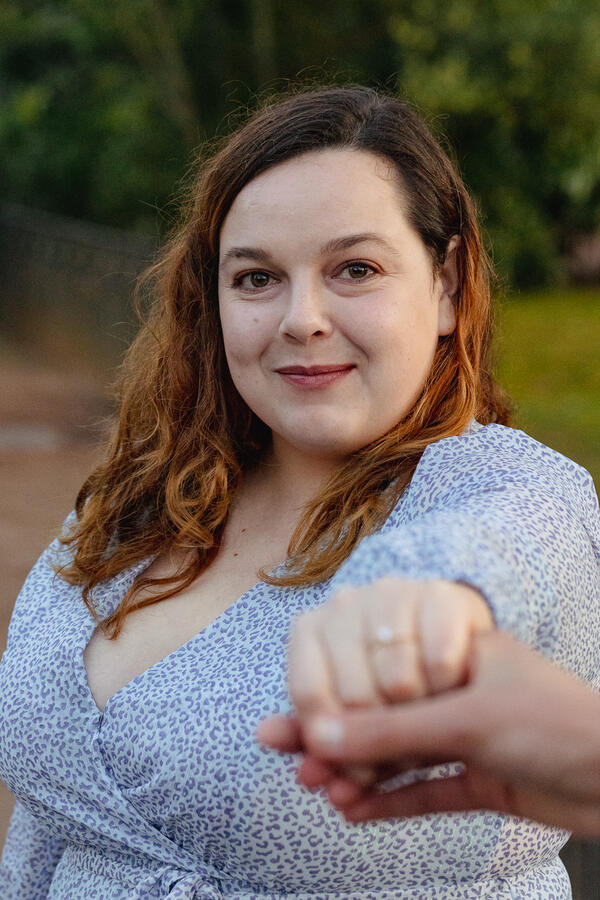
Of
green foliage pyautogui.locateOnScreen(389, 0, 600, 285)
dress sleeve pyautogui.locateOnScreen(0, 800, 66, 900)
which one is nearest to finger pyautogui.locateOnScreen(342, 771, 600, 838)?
dress sleeve pyautogui.locateOnScreen(0, 800, 66, 900)

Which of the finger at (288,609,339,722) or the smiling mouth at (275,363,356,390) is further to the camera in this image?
the smiling mouth at (275,363,356,390)

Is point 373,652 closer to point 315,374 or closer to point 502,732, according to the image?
point 502,732

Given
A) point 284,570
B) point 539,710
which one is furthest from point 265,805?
point 539,710

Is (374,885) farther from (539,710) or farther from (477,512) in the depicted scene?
(539,710)

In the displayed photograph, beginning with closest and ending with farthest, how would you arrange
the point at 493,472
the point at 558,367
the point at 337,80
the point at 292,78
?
1. the point at 493,472
2. the point at 558,367
3. the point at 337,80
4. the point at 292,78

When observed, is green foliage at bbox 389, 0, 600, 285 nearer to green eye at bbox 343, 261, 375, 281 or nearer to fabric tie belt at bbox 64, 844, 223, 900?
green eye at bbox 343, 261, 375, 281

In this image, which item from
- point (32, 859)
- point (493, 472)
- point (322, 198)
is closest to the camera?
point (493, 472)

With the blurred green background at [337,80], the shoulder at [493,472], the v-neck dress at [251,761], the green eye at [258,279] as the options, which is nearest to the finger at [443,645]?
the v-neck dress at [251,761]

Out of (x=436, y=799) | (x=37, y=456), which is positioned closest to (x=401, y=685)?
(x=436, y=799)

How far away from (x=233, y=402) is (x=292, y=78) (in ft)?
35.7

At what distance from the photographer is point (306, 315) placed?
5.53 feet

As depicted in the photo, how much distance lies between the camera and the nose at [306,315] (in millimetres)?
1684

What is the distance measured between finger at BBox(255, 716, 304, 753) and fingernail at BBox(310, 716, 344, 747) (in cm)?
5

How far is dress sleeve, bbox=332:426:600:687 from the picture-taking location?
1.06 metres
